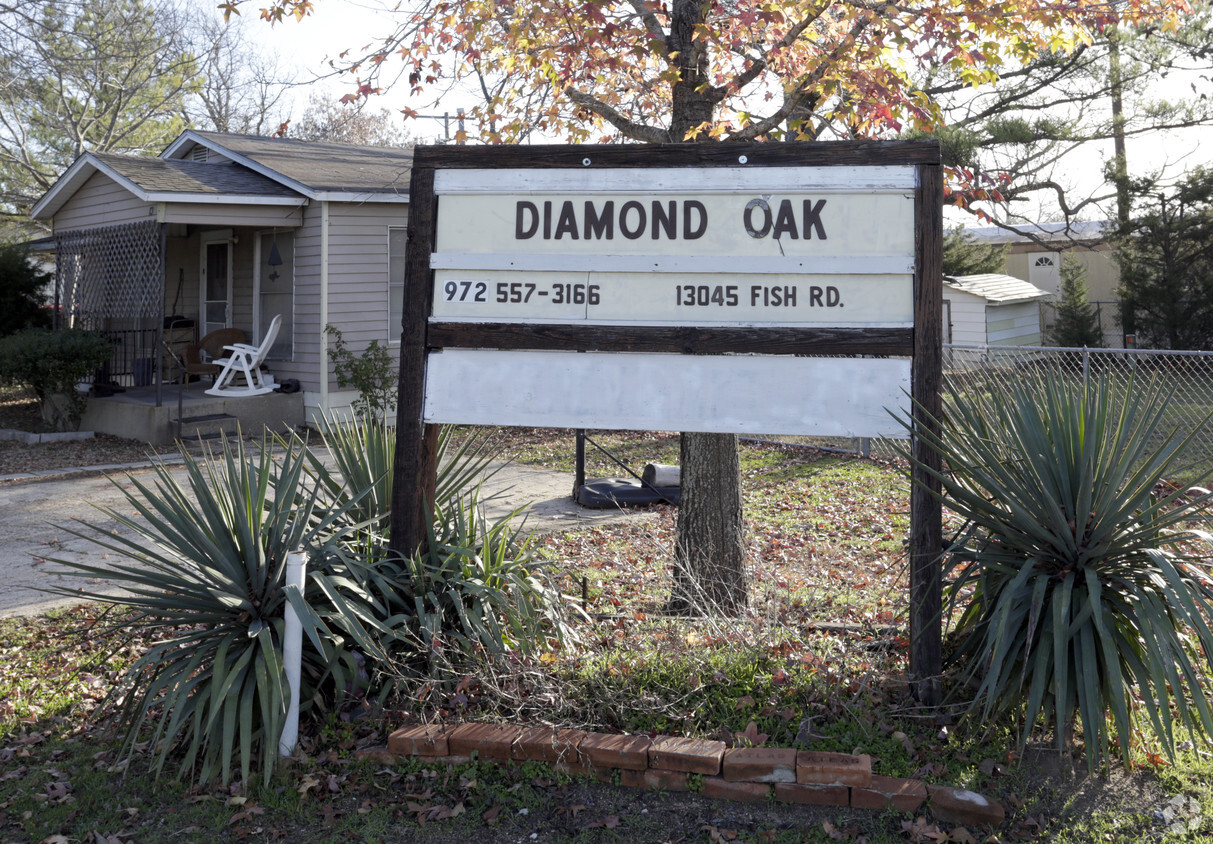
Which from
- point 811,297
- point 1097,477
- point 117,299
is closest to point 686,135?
point 811,297

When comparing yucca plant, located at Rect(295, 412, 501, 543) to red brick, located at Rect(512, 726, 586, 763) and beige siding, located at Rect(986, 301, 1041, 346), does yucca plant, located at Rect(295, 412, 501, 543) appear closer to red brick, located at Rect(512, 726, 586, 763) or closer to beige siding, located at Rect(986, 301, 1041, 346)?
red brick, located at Rect(512, 726, 586, 763)

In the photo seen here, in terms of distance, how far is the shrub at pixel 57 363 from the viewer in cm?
1255

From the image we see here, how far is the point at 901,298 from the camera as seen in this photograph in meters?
4.18

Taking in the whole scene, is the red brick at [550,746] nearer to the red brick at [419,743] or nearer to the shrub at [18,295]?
the red brick at [419,743]

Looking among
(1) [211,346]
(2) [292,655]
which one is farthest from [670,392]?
(1) [211,346]

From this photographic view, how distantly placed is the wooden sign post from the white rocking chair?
9.43 m

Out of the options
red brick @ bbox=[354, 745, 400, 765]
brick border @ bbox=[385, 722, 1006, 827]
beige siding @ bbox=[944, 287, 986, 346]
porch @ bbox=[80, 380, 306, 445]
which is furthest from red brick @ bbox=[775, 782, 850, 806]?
beige siding @ bbox=[944, 287, 986, 346]

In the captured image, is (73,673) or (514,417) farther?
(73,673)

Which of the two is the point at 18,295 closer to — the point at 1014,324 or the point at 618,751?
the point at 618,751

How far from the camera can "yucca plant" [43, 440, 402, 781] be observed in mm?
3615

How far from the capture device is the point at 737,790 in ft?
11.2

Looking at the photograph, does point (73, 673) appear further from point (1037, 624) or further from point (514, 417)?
point (1037, 624)

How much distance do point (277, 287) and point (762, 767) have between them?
12.4 metres

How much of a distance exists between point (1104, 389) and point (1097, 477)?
1.27 ft
